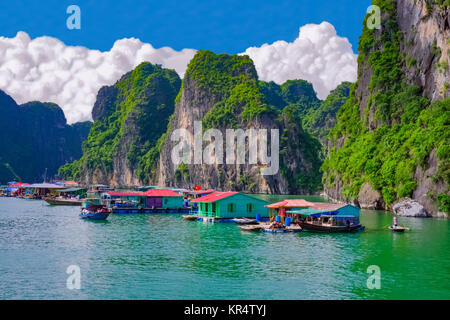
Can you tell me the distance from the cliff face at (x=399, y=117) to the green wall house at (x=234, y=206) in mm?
21331

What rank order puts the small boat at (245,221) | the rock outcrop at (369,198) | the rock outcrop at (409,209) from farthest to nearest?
the rock outcrop at (369,198)
the rock outcrop at (409,209)
the small boat at (245,221)

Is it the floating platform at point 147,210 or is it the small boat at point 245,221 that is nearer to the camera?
the small boat at point 245,221

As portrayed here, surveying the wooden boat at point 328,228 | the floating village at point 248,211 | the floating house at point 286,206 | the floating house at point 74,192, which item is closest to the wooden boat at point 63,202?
the floating village at point 248,211

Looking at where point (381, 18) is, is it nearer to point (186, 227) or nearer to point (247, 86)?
point (186, 227)

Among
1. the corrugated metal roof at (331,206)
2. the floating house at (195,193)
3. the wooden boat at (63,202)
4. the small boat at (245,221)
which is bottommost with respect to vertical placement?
the small boat at (245,221)

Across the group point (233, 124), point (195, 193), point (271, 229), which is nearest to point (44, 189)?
point (195, 193)

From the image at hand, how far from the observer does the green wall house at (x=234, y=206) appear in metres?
59.1

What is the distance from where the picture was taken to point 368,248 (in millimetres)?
37500

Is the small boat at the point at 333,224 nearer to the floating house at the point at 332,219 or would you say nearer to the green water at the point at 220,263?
the floating house at the point at 332,219

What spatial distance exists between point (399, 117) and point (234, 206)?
132ft

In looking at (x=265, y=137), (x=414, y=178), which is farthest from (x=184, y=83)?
(x=414, y=178)

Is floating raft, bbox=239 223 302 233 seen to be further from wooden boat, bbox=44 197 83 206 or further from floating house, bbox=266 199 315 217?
wooden boat, bbox=44 197 83 206

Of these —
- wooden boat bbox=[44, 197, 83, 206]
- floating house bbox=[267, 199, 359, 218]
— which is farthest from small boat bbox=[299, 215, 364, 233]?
wooden boat bbox=[44, 197, 83, 206]
